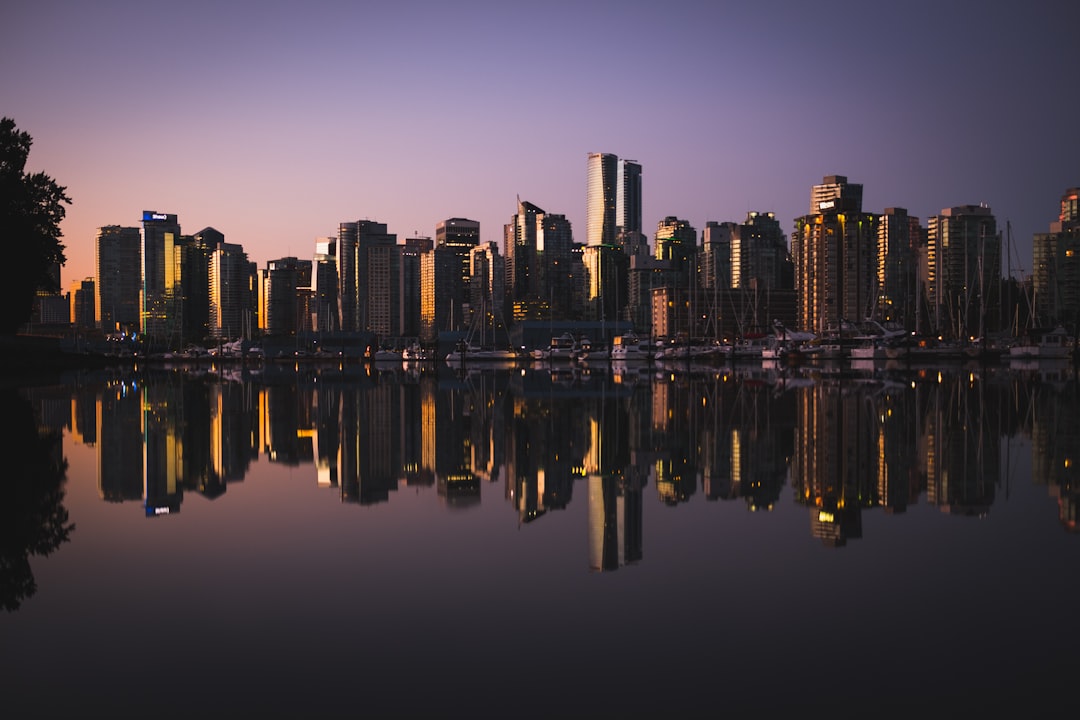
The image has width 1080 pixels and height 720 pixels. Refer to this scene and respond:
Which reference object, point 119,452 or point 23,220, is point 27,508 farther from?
point 23,220

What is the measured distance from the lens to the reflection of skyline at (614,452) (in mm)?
13727

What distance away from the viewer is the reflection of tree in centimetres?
920

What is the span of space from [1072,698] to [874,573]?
Answer: 320cm

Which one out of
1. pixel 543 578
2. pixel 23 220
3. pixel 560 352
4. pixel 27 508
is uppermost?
pixel 23 220

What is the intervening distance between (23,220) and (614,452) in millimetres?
51623

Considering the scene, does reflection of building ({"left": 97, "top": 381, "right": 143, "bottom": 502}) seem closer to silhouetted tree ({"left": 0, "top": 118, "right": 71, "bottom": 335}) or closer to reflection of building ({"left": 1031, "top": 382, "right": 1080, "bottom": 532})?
reflection of building ({"left": 1031, "top": 382, "right": 1080, "bottom": 532})

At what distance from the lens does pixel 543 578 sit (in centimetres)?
916

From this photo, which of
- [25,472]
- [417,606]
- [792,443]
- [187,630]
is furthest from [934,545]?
[25,472]

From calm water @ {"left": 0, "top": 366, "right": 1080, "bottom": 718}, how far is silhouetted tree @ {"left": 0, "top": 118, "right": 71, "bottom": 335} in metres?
42.9

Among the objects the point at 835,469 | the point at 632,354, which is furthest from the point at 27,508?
the point at 632,354

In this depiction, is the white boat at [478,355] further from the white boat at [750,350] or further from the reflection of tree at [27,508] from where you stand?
the reflection of tree at [27,508]

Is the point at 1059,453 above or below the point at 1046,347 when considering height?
below

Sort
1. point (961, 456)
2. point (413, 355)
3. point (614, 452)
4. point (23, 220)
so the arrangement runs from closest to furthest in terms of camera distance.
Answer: point (961, 456), point (614, 452), point (23, 220), point (413, 355)

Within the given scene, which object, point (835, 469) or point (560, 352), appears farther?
point (560, 352)
